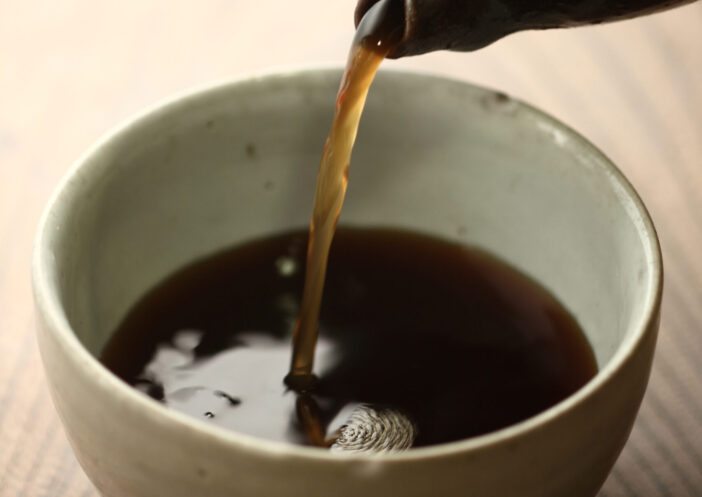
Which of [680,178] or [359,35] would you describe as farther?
[680,178]

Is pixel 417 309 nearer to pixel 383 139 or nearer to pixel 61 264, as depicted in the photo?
pixel 383 139

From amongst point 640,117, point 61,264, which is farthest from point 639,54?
point 61,264

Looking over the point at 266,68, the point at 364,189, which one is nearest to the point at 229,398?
the point at 364,189

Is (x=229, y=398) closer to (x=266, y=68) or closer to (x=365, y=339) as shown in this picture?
(x=365, y=339)

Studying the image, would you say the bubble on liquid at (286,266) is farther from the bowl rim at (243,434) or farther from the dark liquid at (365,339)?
the bowl rim at (243,434)

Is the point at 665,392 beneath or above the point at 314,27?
beneath

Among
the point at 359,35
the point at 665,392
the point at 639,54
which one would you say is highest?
the point at 359,35
